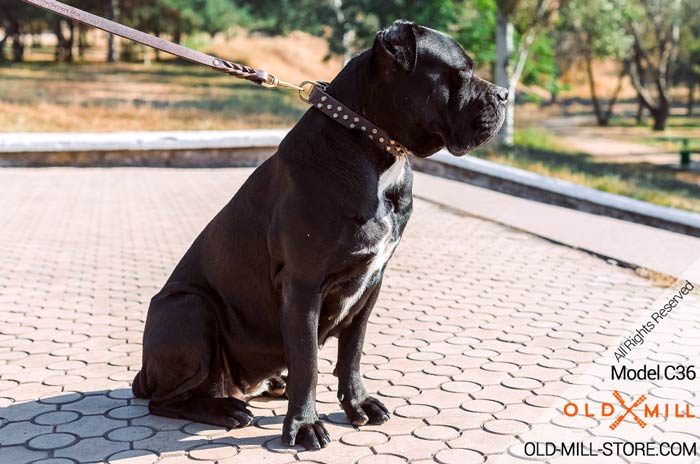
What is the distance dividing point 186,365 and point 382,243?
937 mm

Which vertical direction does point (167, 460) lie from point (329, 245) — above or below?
below

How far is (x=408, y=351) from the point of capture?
4.40 meters

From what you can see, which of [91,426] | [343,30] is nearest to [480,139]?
[91,426]

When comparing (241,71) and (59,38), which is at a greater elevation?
(59,38)

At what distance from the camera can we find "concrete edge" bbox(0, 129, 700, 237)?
11.0 meters

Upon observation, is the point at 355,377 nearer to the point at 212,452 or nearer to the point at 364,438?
the point at 364,438

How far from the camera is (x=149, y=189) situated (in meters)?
10.7

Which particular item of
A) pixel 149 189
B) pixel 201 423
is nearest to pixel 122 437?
pixel 201 423

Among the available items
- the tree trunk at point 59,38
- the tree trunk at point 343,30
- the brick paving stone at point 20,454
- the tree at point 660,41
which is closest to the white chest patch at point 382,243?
the brick paving stone at point 20,454

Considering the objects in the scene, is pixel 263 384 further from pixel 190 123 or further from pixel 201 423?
pixel 190 123

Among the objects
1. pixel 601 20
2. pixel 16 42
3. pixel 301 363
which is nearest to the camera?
pixel 301 363

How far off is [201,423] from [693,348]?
269 centimetres

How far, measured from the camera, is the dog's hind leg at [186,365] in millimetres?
3154

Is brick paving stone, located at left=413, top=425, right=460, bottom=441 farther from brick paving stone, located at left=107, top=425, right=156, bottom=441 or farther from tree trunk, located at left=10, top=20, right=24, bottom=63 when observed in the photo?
tree trunk, located at left=10, top=20, right=24, bottom=63
